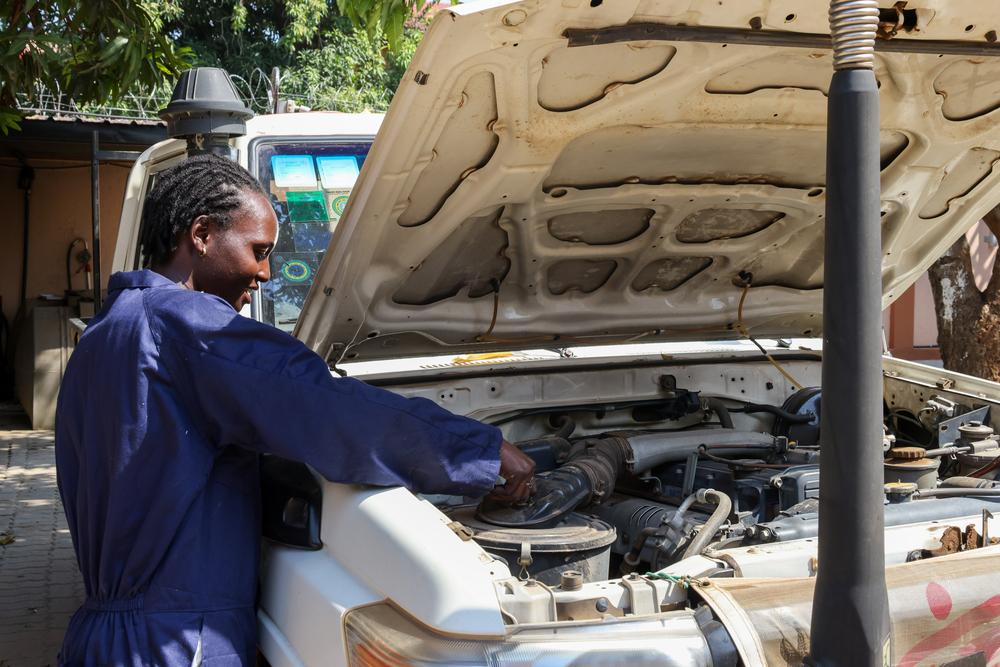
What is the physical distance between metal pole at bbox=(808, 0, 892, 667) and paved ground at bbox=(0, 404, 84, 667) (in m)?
3.71

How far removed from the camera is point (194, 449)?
6.40 ft

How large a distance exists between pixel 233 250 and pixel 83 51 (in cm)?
291

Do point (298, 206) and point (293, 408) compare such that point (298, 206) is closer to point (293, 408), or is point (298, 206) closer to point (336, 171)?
point (336, 171)

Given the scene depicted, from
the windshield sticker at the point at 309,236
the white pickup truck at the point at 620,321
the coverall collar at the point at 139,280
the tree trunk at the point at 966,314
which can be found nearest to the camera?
the white pickup truck at the point at 620,321

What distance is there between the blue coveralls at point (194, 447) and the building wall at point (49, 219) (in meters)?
9.01

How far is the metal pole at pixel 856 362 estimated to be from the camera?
1.39 meters

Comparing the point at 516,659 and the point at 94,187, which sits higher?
the point at 94,187

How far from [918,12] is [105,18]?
332 cm

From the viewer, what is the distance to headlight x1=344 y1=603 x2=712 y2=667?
1.63m

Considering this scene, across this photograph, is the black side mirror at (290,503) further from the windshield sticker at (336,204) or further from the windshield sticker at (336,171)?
the windshield sticker at (336,171)

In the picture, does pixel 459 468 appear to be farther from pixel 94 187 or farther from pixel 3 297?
pixel 3 297

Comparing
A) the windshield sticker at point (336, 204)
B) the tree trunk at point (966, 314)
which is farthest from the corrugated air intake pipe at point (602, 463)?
the tree trunk at point (966, 314)

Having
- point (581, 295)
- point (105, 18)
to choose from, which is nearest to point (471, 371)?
point (581, 295)

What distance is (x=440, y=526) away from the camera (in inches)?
73.0
